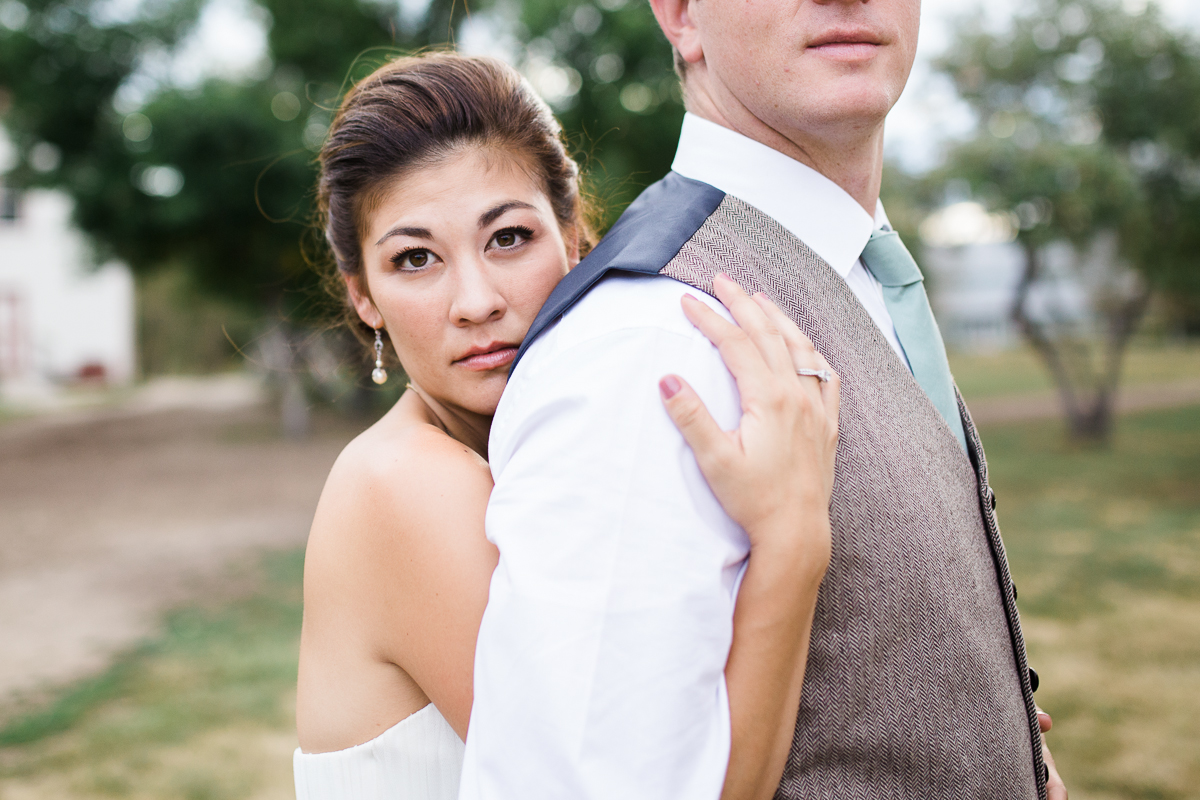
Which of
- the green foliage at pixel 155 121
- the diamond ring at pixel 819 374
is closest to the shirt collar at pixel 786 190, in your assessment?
the diamond ring at pixel 819 374

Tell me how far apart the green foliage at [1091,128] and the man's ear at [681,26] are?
1109 cm

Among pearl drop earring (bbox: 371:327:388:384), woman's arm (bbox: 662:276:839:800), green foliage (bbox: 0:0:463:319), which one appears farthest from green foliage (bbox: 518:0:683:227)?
woman's arm (bbox: 662:276:839:800)

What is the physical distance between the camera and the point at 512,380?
120 cm

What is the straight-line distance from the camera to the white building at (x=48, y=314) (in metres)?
26.8

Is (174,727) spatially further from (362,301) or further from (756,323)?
(756,323)

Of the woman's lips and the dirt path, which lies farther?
the dirt path

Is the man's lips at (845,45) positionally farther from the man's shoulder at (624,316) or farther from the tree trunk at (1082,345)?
the tree trunk at (1082,345)

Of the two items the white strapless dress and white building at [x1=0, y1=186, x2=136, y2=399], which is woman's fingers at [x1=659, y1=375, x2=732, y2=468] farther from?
white building at [x1=0, y1=186, x2=136, y2=399]

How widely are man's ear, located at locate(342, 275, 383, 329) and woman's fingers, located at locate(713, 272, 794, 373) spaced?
1.00 m

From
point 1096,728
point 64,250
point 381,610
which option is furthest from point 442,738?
point 64,250

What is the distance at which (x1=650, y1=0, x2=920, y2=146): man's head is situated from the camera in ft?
4.37

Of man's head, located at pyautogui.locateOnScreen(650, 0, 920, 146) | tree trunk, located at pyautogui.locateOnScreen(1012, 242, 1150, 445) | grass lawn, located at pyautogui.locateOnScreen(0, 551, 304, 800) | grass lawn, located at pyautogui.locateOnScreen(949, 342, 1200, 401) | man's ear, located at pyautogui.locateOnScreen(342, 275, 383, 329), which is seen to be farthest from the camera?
grass lawn, located at pyautogui.locateOnScreen(949, 342, 1200, 401)

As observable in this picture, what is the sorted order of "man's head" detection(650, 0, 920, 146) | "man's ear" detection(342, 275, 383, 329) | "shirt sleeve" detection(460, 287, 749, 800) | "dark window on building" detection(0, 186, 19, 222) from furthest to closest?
"dark window on building" detection(0, 186, 19, 222), "man's ear" detection(342, 275, 383, 329), "man's head" detection(650, 0, 920, 146), "shirt sleeve" detection(460, 287, 749, 800)

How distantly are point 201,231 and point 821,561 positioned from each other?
15.9 meters
